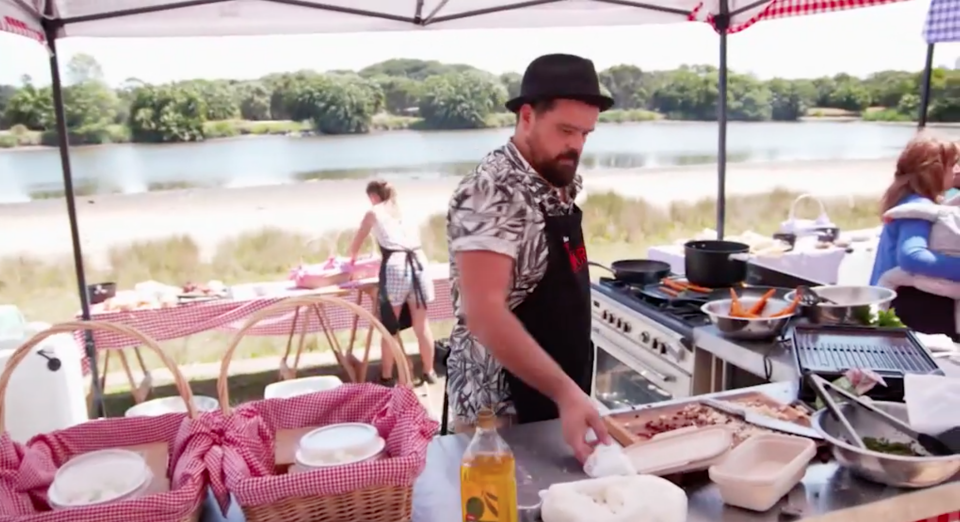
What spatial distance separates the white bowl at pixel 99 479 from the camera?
123 cm

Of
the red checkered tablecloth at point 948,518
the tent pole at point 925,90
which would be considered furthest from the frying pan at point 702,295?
the tent pole at point 925,90

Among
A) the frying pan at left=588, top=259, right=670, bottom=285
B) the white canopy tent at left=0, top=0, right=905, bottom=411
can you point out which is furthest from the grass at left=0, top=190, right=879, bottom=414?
the frying pan at left=588, top=259, right=670, bottom=285

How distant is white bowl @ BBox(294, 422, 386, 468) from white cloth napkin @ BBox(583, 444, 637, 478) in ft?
1.41

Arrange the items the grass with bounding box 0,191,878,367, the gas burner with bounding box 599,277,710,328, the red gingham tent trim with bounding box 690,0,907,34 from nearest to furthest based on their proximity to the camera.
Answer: the gas burner with bounding box 599,277,710,328, the red gingham tent trim with bounding box 690,0,907,34, the grass with bounding box 0,191,878,367

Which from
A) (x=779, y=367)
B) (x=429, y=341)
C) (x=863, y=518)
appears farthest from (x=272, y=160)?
(x=863, y=518)

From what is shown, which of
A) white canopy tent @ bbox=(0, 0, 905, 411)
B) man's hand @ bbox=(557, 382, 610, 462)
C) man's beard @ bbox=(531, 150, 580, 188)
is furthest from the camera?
white canopy tent @ bbox=(0, 0, 905, 411)

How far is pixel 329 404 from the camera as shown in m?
1.53

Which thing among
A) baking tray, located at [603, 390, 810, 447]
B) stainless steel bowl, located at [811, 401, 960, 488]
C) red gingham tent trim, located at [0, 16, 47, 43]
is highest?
red gingham tent trim, located at [0, 16, 47, 43]

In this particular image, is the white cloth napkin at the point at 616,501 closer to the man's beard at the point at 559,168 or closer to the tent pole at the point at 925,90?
the man's beard at the point at 559,168

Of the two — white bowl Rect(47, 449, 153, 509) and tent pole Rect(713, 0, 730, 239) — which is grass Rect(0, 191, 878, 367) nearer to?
tent pole Rect(713, 0, 730, 239)

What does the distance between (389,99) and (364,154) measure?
1361 mm

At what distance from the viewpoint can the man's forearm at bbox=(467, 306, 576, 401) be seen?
160 centimetres

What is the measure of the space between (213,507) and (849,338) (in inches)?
72.8

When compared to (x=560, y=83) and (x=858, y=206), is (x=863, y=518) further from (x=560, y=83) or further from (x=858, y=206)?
(x=858, y=206)
